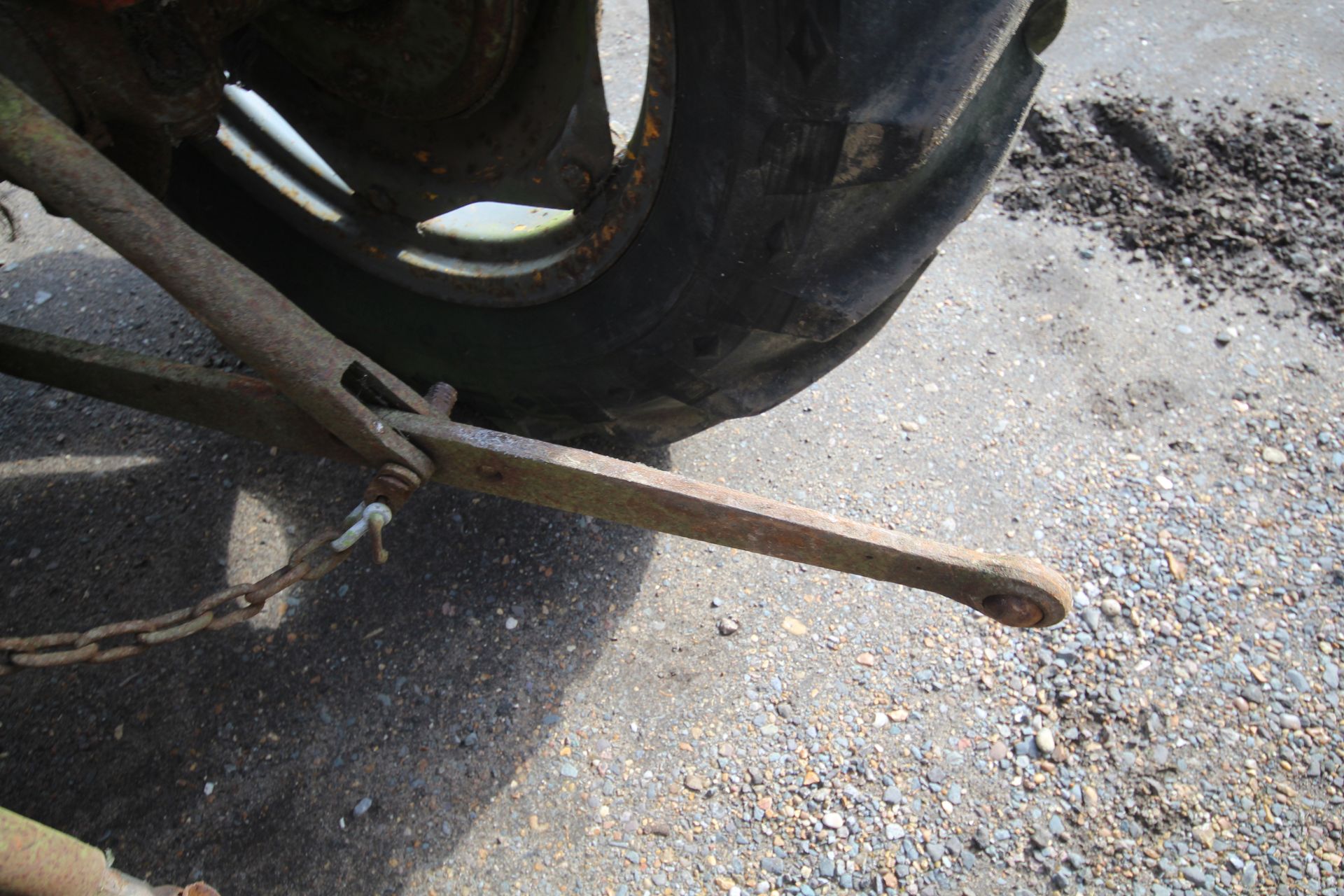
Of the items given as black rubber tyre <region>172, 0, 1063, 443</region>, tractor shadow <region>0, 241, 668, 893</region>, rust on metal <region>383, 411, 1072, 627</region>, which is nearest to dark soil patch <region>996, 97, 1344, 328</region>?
black rubber tyre <region>172, 0, 1063, 443</region>

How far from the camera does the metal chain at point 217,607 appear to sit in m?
1.22

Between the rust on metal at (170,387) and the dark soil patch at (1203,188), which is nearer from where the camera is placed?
the rust on metal at (170,387)

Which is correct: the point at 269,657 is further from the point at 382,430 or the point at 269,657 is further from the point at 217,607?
the point at 382,430

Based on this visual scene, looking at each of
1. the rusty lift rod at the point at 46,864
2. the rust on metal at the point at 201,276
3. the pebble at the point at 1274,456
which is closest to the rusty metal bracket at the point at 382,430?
the rust on metal at the point at 201,276

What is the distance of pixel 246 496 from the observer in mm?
2078

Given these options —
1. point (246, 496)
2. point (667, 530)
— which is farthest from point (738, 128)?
point (246, 496)

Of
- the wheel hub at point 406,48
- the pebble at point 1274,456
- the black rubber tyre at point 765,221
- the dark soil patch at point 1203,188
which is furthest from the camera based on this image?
the dark soil patch at point 1203,188

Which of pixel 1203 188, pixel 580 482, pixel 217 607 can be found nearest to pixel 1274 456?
pixel 1203 188

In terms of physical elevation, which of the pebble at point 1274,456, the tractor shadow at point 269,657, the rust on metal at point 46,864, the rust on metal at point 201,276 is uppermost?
the rust on metal at point 201,276

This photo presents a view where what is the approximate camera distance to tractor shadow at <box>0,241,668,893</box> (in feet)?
5.41

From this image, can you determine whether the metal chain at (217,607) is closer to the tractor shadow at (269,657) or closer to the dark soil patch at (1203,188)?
the tractor shadow at (269,657)

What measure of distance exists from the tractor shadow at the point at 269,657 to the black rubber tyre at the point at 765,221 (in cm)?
36

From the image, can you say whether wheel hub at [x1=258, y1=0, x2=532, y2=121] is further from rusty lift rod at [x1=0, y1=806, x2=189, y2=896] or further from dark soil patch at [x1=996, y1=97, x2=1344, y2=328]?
dark soil patch at [x1=996, y1=97, x2=1344, y2=328]

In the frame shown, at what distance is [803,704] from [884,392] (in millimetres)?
885
